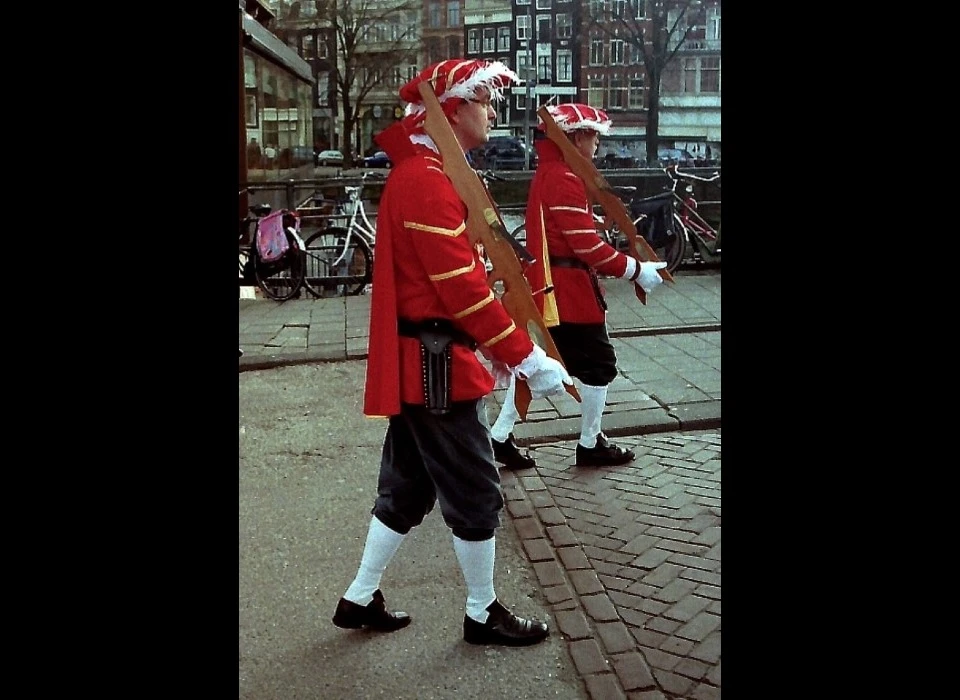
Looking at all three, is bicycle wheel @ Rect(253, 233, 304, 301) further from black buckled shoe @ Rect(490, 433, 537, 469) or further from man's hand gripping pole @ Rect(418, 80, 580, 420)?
man's hand gripping pole @ Rect(418, 80, 580, 420)

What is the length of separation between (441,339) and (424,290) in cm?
16

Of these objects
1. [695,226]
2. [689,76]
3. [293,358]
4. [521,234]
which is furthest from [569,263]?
[689,76]

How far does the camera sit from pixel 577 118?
4.79 metres

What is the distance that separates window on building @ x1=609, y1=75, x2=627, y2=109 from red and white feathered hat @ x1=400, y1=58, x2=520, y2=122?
1424cm

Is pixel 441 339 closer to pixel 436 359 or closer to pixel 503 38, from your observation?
pixel 436 359

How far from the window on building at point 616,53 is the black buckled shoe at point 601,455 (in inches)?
476

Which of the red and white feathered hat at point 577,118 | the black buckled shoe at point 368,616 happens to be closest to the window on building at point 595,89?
the red and white feathered hat at point 577,118

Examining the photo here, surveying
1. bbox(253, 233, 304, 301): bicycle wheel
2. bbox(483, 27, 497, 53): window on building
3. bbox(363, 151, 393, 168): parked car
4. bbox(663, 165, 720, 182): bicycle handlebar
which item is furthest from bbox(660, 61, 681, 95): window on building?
bbox(363, 151, 393, 168): parked car
